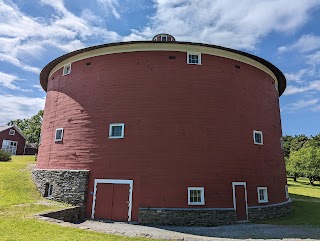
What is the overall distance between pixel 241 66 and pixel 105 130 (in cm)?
1005

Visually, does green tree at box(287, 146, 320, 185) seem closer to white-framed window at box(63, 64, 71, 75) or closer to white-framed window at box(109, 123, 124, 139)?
white-framed window at box(109, 123, 124, 139)

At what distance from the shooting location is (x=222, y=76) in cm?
1591

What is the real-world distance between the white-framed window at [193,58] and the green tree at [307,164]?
4424 cm

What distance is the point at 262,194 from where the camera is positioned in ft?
51.4

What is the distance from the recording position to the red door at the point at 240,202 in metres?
14.1

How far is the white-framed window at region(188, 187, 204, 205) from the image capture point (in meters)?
13.4

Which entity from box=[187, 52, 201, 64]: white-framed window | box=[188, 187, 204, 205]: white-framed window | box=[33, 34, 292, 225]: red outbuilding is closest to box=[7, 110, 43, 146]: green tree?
box=[33, 34, 292, 225]: red outbuilding

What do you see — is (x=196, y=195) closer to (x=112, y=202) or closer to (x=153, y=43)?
(x=112, y=202)

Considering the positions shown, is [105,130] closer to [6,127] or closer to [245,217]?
[245,217]

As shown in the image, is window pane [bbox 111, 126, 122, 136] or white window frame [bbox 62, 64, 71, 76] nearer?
window pane [bbox 111, 126, 122, 136]

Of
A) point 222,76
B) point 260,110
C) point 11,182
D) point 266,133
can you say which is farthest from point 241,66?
point 11,182

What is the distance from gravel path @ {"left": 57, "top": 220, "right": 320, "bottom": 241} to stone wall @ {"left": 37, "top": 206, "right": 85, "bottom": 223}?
750mm

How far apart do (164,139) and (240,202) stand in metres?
5.73

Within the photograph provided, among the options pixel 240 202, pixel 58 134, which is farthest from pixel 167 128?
pixel 58 134
